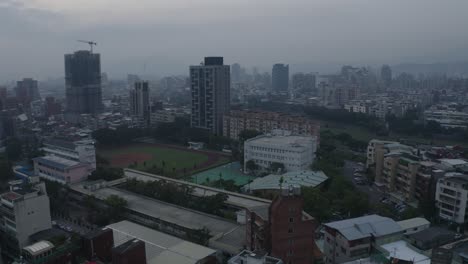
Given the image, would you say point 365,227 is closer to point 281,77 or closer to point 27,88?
point 27,88

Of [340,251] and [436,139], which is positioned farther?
[436,139]

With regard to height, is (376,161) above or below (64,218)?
above

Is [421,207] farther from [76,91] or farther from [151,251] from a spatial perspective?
[76,91]

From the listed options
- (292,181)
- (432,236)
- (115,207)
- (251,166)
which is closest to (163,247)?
(115,207)

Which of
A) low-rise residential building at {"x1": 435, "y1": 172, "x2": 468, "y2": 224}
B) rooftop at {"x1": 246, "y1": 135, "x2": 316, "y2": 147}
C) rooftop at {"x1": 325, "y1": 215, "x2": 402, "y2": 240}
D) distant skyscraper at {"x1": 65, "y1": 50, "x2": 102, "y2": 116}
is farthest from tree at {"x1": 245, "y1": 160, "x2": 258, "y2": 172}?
distant skyscraper at {"x1": 65, "y1": 50, "x2": 102, "y2": 116}

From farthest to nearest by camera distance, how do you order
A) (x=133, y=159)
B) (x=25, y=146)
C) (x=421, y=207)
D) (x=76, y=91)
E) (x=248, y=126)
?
(x=76, y=91) → (x=248, y=126) → (x=25, y=146) → (x=133, y=159) → (x=421, y=207)

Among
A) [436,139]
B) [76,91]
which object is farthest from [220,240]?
[76,91]

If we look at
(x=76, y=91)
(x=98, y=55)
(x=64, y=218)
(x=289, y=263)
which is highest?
(x=98, y=55)
